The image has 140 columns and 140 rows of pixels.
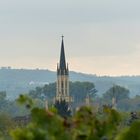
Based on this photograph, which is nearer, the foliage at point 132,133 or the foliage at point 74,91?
the foliage at point 132,133

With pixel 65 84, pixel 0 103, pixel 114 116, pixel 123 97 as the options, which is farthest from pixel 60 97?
pixel 114 116

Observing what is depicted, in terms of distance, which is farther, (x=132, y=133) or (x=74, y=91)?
(x=74, y=91)

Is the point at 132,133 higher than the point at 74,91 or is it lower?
lower

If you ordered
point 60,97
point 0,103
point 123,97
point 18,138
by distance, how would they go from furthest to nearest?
point 123,97 → point 0,103 → point 60,97 → point 18,138

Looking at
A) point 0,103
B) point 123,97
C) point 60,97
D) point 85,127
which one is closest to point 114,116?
point 85,127

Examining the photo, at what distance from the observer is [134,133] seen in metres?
5.45

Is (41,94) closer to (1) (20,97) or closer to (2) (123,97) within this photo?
(2) (123,97)

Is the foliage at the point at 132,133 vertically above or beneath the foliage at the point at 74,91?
beneath

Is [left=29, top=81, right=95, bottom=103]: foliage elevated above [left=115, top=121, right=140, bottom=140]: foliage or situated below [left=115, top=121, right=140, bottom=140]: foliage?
above

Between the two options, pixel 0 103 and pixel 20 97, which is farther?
pixel 0 103

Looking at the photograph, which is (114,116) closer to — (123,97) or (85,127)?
(85,127)

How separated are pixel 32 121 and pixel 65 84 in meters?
110

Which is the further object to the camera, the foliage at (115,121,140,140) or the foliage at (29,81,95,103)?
the foliage at (29,81,95,103)

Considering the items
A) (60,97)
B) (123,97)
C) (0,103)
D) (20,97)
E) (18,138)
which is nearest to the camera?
(18,138)
